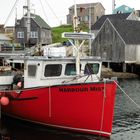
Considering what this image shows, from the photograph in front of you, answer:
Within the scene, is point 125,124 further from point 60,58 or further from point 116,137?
point 60,58

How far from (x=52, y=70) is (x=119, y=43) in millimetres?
33291

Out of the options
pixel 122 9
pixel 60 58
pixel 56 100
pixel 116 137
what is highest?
pixel 122 9

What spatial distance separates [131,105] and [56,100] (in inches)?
374

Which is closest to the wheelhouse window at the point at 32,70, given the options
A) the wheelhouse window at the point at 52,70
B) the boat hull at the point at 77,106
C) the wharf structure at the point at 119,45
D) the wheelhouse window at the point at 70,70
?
the wheelhouse window at the point at 52,70

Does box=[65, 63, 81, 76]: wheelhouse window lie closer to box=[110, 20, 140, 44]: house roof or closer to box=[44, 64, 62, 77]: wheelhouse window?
box=[44, 64, 62, 77]: wheelhouse window

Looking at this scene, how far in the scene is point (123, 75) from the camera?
47.3 meters

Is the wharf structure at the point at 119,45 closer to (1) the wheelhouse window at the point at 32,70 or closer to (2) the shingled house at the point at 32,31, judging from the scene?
(2) the shingled house at the point at 32,31

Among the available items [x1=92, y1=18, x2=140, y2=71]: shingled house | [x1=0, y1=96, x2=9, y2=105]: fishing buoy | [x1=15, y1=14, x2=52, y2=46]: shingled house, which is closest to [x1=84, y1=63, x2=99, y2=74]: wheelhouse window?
[x1=0, y1=96, x2=9, y2=105]: fishing buoy

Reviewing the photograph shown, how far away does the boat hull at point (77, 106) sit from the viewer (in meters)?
17.0

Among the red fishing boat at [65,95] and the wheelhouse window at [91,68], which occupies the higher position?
Answer: the wheelhouse window at [91,68]

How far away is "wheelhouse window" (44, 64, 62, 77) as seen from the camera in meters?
18.6

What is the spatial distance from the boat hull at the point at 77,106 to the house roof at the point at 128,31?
1341 inches

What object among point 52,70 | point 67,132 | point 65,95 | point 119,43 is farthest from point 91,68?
point 119,43

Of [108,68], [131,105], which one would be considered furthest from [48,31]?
[131,105]
